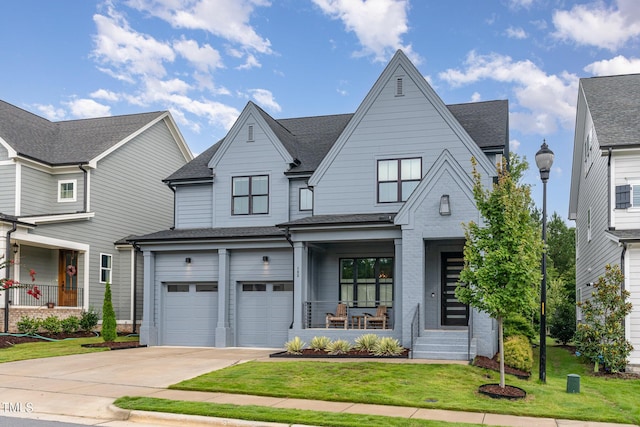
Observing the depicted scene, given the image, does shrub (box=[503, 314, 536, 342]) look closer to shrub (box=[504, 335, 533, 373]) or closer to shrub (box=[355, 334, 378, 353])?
shrub (box=[504, 335, 533, 373])

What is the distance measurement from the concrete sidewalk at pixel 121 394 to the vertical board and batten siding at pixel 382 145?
6.37 metres

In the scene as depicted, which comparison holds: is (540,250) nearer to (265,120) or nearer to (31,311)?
(265,120)

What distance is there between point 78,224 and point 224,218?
277 inches

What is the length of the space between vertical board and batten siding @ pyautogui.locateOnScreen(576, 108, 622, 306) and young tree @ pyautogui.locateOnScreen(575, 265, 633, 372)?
1023mm

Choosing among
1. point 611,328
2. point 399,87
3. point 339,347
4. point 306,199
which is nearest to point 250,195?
point 306,199

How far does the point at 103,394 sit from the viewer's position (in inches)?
494

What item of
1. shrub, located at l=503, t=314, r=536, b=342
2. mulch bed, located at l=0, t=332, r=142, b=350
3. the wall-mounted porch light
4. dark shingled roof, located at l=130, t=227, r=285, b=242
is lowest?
mulch bed, located at l=0, t=332, r=142, b=350

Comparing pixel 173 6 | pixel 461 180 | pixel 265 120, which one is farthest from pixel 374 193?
pixel 173 6

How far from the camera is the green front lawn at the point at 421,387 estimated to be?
11.6 m

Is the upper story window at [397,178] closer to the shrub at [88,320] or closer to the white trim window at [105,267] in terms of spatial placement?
the shrub at [88,320]

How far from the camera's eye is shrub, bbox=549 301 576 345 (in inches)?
1022

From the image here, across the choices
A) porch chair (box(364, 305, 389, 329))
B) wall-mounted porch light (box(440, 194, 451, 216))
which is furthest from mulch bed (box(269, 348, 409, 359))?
wall-mounted porch light (box(440, 194, 451, 216))

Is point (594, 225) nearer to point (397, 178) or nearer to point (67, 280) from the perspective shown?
point (397, 178)

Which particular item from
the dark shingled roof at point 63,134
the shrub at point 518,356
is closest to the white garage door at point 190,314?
the dark shingled roof at point 63,134
